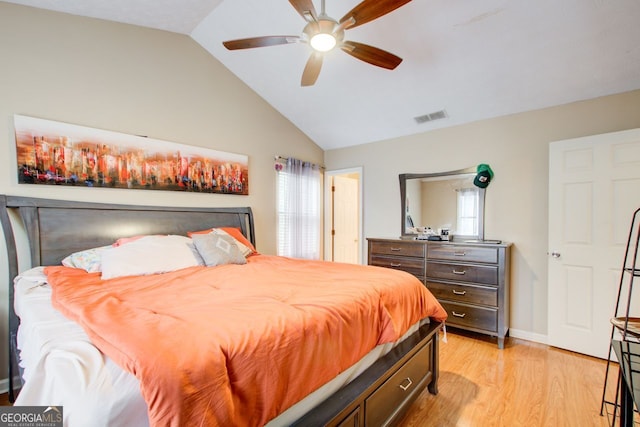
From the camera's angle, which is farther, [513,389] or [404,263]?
[404,263]

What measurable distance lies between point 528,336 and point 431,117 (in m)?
2.65

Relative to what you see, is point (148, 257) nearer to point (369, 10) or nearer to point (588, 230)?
point (369, 10)

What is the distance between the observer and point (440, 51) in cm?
261

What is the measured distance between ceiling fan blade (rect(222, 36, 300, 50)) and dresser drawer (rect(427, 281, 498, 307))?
2.81 meters

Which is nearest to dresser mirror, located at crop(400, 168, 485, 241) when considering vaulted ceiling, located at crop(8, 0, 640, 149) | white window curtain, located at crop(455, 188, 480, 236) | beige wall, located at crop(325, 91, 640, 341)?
white window curtain, located at crop(455, 188, 480, 236)

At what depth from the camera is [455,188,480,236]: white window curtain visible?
337 centimetres

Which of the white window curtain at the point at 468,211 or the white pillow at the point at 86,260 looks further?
the white window curtain at the point at 468,211

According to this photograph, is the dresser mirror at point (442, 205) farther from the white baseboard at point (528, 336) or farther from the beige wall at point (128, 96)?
the beige wall at point (128, 96)

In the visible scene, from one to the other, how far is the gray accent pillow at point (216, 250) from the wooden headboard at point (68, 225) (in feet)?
1.87

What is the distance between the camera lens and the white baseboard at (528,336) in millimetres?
2941

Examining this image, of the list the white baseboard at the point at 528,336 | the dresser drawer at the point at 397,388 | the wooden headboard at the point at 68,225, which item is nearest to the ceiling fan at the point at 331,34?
the wooden headboard at the point at 68,225

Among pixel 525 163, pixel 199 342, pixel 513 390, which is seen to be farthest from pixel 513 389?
pixel 199 342

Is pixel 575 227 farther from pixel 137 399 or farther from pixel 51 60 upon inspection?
pixel 51 60

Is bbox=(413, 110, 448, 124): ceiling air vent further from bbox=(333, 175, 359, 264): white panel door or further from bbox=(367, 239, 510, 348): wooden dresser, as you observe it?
bbox=(333, 175, 359, 264): white panel door
